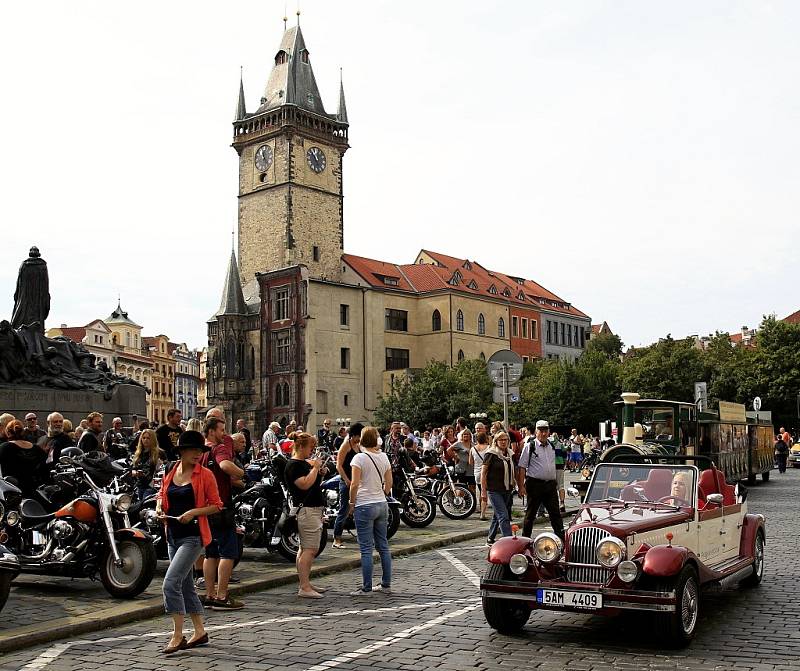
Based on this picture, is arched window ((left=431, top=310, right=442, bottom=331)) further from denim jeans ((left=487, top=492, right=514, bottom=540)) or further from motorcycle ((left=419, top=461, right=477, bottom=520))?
denim jeans ((left=487, top=492, right=514, bottom=540))

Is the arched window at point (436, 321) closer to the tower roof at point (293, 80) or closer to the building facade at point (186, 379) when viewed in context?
the tower roof at point (293, 80)

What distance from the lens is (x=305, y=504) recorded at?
10.9 metres

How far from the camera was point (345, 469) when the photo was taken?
13469 millimetres

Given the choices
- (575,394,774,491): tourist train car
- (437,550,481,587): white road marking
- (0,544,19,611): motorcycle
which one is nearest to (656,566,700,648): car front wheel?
(437,550,481,587): white road marking

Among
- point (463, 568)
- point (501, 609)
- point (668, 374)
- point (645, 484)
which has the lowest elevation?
point (463, 568)

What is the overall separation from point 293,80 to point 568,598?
81.9 metres

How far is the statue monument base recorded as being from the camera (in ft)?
67.1

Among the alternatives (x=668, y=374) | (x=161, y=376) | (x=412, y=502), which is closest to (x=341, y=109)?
(x=668, y=374)

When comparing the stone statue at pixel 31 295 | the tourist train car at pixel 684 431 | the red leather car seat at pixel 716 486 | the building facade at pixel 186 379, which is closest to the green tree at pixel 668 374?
the tourist train car at pixel 684 431

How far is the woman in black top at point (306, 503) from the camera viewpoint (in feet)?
35.4

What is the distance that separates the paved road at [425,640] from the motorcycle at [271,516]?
1936mm

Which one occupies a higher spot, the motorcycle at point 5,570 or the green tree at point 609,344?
the green tree at point 609,344

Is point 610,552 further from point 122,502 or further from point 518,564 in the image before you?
point 122,502

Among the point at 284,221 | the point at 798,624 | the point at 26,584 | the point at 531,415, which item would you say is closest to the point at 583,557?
the point at 798,624
